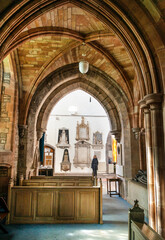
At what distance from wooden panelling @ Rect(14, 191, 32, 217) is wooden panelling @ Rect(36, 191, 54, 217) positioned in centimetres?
22

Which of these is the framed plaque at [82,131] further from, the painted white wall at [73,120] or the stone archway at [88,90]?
the stone archway at [88,90]

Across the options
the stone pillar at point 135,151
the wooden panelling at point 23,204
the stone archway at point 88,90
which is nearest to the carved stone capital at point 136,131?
the stone pillar at point 135,151

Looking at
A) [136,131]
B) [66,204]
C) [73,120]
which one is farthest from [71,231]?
[73,120]

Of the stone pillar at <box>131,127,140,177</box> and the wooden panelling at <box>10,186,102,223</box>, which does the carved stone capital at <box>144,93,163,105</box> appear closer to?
the wooden panelling at <box>10,186,102,223</box>

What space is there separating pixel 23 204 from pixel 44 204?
537 millimetres

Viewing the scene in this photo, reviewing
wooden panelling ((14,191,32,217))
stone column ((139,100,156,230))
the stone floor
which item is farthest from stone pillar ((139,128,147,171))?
wooden panelling ((14,191,32,217))

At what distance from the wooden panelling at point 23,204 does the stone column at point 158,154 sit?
3067mm

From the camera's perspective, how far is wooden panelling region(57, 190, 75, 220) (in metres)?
5.04

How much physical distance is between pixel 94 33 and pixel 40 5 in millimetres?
2284

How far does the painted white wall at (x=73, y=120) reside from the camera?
16172 mm

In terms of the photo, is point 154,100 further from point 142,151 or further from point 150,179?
point 142,151

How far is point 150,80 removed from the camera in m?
4.31

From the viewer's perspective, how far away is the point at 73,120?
16.7 metres

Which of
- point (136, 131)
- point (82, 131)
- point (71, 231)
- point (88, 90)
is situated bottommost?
point (71, 231)
